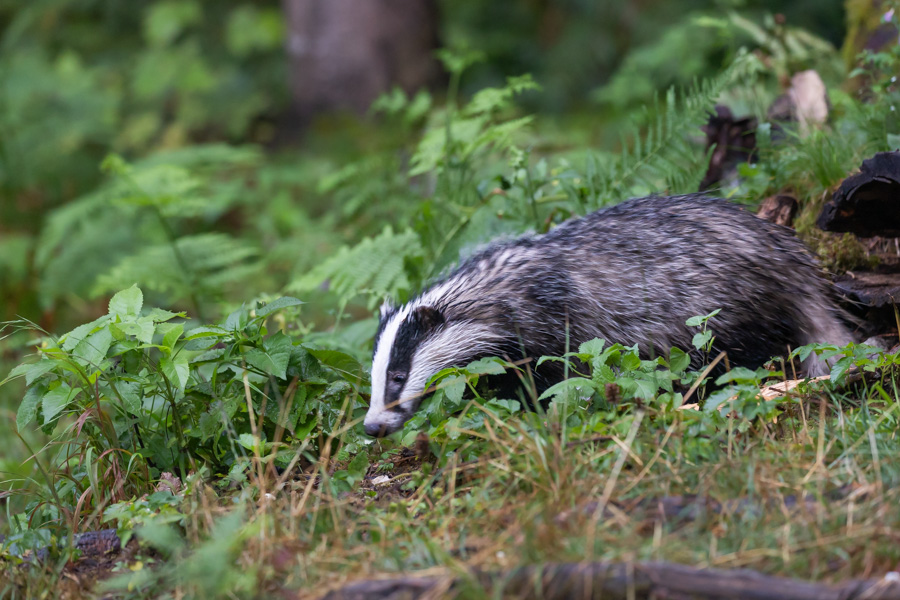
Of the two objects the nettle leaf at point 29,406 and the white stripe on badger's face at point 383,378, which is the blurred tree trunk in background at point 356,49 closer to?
the white stripe on badger's face at point 383,378

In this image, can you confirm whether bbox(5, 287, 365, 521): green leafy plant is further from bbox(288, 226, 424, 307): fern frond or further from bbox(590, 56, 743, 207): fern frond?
bbox(590, 56, 743, 207): fern frond

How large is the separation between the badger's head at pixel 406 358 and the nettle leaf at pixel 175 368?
942 millimetres

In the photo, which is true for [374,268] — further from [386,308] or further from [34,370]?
[34,370]

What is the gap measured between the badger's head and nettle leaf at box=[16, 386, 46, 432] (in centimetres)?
155

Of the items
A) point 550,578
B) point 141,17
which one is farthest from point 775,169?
point 141,17

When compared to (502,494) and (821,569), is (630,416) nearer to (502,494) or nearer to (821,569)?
(502,494)

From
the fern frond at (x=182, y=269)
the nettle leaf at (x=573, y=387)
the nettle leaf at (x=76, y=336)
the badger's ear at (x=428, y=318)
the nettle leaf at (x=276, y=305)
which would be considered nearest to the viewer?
the nettle leaf at (x=573, y=387)

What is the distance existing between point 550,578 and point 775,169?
3802 millimetres

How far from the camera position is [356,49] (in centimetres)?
1197

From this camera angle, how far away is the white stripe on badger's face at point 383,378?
167 inches

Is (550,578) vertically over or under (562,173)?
under

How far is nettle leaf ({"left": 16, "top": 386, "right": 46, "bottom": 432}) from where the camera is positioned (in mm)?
3871

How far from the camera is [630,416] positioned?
137 inches

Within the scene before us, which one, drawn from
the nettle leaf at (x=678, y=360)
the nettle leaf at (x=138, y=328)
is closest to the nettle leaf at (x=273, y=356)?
the nettle leaf at (x=138, y=328)
